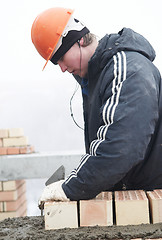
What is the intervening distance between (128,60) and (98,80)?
10.2 inches

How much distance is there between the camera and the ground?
5.88ft

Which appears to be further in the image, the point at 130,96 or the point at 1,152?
the point at 1,152

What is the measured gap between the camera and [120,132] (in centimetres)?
190

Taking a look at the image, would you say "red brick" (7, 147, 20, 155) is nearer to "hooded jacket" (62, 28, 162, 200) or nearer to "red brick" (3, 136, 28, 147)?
"red brick" (3, 136, 28, 147)

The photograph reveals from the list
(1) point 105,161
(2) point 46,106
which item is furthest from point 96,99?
(2) point 46,106

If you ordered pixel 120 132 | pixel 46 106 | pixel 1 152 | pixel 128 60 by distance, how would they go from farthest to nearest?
pixel 46 106
pixel 1 152
pixel 128 60
pixel 120 132

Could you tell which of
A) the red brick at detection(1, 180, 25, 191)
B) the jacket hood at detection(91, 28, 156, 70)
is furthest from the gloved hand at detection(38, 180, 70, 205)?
the red brick at detection(1, 180, 25, 191)

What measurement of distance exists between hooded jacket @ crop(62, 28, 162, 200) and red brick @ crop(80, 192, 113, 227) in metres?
0.06

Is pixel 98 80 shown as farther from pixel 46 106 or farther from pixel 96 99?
pixel 46 106

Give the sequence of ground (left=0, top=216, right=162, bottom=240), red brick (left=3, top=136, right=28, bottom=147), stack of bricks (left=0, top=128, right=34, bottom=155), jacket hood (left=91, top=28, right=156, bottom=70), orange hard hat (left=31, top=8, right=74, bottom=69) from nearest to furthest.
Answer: ground (left=0, top=216, right=162, bottom=240)
jacket hood (left=91, top=28, right=156, bottom=70)
orange hard hat (left=31, top=8, right=74, bottom=69)
stack of bricks (left=0, top=128, right=34, bottom=155)
red brick (left=3, top=136, right=28, bottom=147)

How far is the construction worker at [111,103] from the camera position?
191 cm

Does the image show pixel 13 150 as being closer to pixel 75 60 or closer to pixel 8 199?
pixel 8 199

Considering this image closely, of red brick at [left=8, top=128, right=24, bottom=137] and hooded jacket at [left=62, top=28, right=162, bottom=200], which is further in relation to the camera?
red brick at [left=8, top=128, right=24, bottom=137]

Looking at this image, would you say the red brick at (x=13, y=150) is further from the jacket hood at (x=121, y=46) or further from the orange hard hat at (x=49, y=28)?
the jacket hood at (x=121, y=46)
